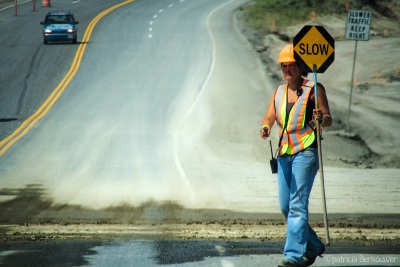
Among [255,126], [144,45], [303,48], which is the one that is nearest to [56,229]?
[303,48]

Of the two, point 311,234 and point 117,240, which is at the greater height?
point 311,234

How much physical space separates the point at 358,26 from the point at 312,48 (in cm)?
1412

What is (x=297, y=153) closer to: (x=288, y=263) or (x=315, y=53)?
(x=288, y=263)

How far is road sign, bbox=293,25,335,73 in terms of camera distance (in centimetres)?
795

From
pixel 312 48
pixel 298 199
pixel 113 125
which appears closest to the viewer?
pixel 298 199

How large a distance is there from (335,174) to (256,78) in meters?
14.4

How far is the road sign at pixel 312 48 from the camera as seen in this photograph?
26.1 feet

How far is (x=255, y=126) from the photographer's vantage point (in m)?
23.5

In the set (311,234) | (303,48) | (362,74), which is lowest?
(362,74)

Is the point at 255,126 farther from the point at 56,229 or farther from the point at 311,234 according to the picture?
the point at 311,234

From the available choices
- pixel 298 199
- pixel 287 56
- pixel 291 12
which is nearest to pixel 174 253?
pixel 298 199

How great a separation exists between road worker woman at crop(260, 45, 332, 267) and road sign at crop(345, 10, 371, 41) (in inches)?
593

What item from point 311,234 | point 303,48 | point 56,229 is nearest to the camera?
point 311,234

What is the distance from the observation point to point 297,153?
25.0ft
